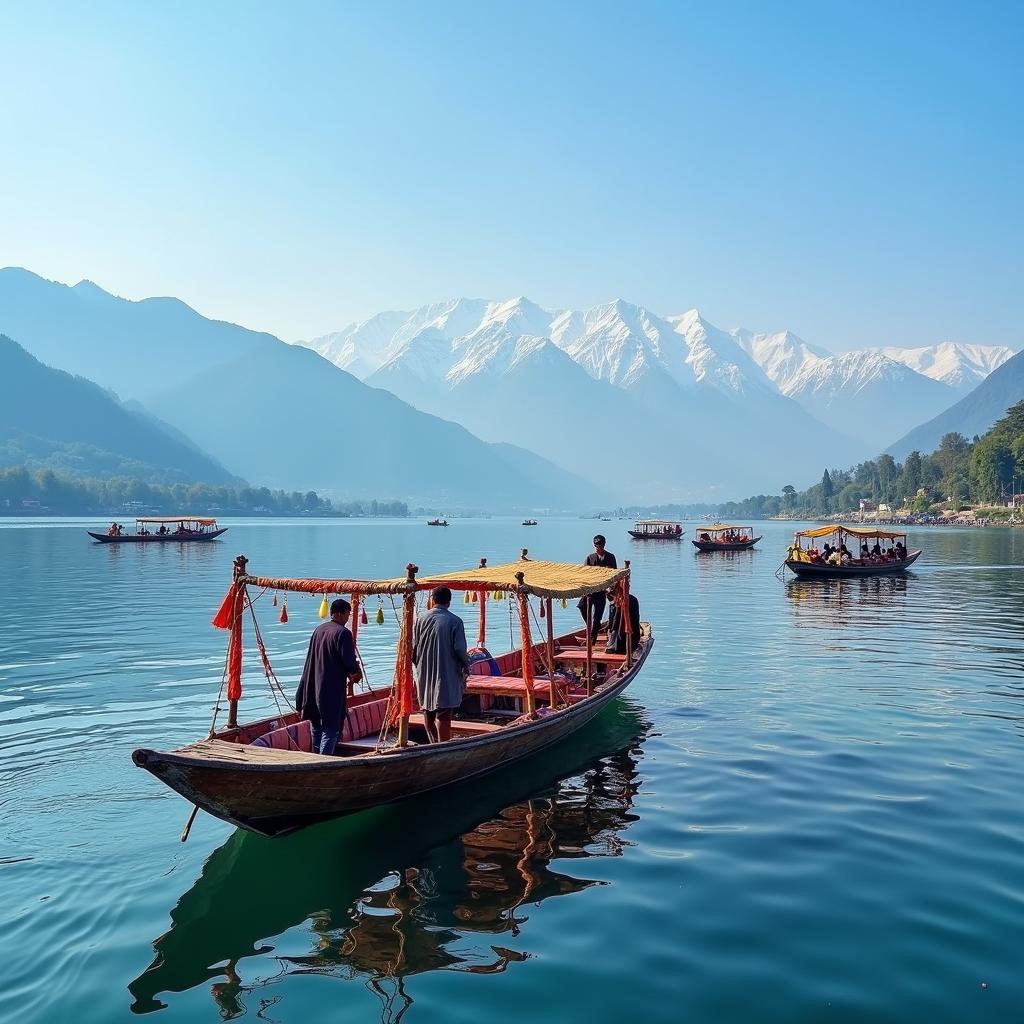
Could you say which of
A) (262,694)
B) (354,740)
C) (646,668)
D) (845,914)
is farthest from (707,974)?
(646,668)

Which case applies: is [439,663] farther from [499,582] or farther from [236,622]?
[236,622]

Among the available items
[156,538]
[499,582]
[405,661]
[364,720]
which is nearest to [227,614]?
[405,661]

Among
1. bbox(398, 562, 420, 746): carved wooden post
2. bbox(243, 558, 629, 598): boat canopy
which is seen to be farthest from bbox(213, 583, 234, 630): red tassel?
bbox(398, 562, 420, 746): carved wooden post

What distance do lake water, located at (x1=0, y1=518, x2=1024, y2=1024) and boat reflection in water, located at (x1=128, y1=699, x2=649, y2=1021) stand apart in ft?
0.12

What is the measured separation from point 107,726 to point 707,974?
44.2 feet

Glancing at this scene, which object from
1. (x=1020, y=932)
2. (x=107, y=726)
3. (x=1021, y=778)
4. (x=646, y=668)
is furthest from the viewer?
(x=646, y=668)

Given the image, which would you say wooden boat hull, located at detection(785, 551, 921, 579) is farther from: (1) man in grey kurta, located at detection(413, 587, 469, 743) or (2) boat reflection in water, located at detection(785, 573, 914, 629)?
(1) man in grey kurta, located at detection(413, 587, 469, 743)

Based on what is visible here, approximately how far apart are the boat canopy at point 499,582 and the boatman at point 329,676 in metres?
0.56

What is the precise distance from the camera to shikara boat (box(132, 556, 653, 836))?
973 centimetres

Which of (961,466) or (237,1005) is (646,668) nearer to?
(237,1005)

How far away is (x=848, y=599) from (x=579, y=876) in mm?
36704

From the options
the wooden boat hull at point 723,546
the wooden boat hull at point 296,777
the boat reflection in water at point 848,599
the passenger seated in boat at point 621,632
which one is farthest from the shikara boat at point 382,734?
the wooden boat hull at point 723,546

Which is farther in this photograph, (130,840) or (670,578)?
(670,578)

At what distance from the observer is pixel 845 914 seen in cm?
902
